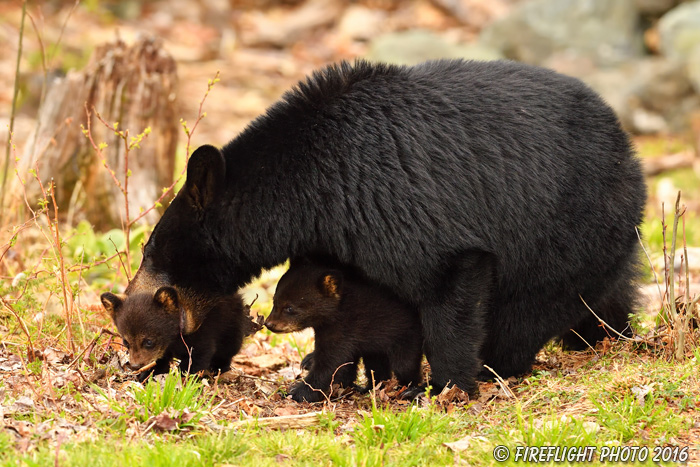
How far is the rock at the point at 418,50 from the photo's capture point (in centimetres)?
1625

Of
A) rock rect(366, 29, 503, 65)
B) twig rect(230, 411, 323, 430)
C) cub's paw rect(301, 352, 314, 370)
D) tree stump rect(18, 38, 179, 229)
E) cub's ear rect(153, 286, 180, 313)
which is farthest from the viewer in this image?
rock rect(366, 29, 503, 65)

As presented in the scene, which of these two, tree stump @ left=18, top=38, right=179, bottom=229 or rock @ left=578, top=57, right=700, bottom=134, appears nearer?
tree stump @ left=18, top=38, right=179, bottom=229

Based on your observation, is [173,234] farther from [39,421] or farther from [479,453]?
[479,453]

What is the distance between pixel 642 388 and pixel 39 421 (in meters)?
3.28

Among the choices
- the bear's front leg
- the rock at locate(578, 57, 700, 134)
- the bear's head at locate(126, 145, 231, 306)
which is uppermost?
the rock at locate(578, 57, 700, 134)

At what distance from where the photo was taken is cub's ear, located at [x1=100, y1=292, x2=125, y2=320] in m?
5.00

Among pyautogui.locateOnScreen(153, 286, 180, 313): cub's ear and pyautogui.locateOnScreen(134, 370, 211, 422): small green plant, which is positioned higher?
pyautogui.locateOnScreen(153, 286, 180, 313): cub's ear

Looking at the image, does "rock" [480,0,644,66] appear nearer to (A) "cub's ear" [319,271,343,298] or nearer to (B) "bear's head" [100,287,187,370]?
(A) "cub's ear" [319,271,343,298]

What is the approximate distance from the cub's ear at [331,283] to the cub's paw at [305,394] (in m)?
0.62

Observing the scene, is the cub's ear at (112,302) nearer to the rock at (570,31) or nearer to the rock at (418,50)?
the rock at (418,50)

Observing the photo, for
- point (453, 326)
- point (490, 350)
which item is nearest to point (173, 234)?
point (453, 326)

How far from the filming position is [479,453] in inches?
158

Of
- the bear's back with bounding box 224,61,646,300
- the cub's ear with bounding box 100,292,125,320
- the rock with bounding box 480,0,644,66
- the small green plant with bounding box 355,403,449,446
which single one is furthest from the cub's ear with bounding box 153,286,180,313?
the rock with bounding box 480,0,644,66

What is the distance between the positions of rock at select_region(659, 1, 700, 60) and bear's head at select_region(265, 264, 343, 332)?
12170 mm
